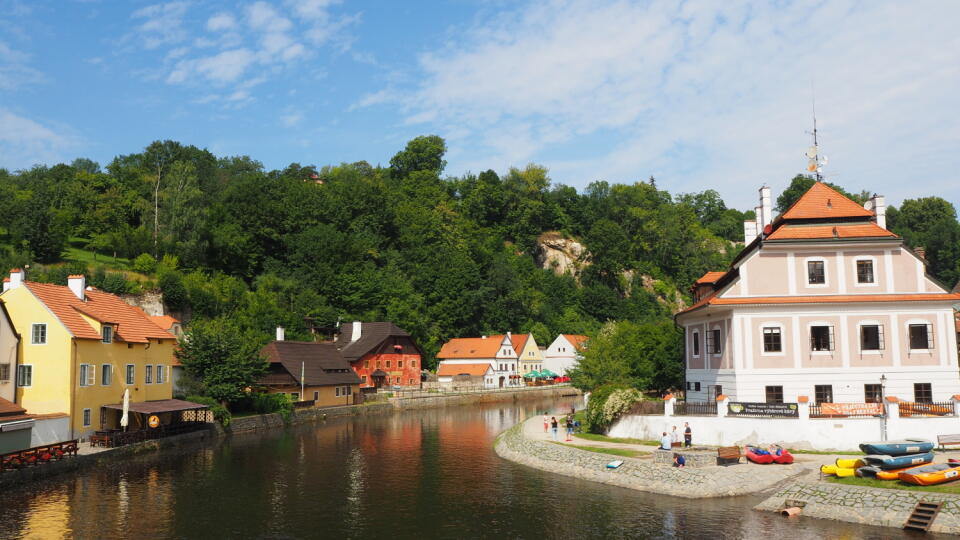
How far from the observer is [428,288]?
114375 mm

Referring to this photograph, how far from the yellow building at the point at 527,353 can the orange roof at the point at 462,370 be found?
1070cm

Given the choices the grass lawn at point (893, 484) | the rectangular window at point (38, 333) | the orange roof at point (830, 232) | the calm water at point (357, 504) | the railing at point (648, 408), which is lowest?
the calm water at point (357, 504)

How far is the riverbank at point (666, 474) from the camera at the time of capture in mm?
28516

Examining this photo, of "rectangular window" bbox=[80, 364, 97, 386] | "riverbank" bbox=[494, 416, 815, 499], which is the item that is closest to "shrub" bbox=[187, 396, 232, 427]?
"rectangular window" bbox=[80, 364, 97, 386]

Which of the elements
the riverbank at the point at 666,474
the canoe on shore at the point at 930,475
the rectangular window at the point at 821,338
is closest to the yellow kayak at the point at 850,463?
the riverbank at the point at 666,474

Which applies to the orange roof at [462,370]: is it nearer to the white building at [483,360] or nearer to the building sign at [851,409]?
the white building at [483,360]

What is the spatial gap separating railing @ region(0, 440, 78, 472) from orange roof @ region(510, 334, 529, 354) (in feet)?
271

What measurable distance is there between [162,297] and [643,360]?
53.3 m

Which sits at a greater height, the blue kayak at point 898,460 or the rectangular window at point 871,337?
the rectangular window at point 871,337

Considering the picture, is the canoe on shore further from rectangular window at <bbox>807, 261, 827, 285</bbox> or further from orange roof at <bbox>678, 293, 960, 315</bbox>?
rectangular window at <bbox>807, 261, 827, 285</bbox>

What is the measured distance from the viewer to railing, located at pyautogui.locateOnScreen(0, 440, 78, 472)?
31219 mm

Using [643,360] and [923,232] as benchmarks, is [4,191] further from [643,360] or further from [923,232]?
[923,232]

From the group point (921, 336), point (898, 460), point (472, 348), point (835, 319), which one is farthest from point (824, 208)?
point (472, 348)

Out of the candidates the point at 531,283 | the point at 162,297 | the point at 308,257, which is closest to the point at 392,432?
the point at 162,297
